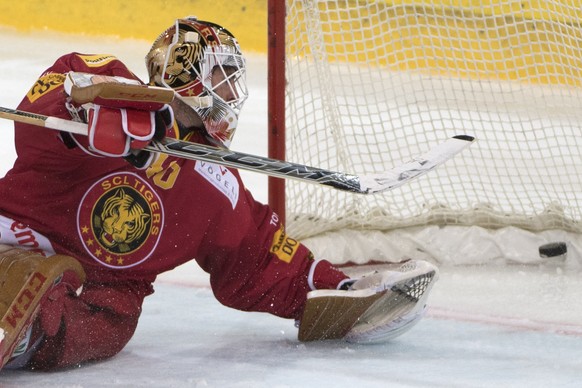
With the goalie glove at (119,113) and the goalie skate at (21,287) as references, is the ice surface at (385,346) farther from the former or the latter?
the goalie glove at (119,113)

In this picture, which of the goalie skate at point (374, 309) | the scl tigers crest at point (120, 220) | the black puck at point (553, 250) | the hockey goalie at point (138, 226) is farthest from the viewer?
the black puck at point (553, 250)

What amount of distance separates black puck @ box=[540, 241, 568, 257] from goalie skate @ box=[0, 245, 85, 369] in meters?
1.64

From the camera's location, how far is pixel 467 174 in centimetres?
339

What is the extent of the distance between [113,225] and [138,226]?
0.17 feet

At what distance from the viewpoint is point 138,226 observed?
210 cm

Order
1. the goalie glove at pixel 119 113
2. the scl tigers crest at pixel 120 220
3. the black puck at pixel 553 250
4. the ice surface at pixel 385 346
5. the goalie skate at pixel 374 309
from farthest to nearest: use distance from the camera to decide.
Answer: the black puck at pixel 553 250, the goalie skate at pixel 374 309, the scl tigers crest at pixel 120 220, the ice surface at pixel 385 346, the goalie glove at pixel 119 113

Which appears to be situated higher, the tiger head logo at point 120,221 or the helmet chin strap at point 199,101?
the helmet chin strap at point 199,101

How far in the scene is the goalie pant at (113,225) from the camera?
1944 millimetres

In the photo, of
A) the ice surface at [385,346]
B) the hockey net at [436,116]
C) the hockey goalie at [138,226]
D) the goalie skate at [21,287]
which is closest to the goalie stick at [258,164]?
the hockey goalie at [138,226]

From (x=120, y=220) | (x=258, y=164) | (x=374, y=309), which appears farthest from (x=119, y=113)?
(x=374, y=309)

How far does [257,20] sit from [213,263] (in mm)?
2956

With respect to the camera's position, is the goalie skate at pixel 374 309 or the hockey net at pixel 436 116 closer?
the goalie skate at pixel 374 309

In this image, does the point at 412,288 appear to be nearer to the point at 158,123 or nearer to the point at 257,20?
the point at 158,123

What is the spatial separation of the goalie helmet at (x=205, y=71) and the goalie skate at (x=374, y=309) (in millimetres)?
417
